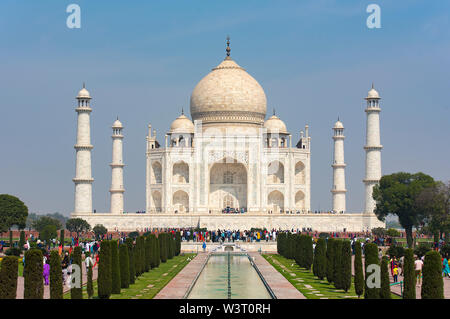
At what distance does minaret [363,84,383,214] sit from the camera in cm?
4388

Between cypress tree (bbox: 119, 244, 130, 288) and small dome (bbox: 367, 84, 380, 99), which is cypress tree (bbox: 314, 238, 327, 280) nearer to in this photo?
cypress tree (bbox: 119, 244, 130, 288)

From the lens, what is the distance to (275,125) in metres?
48.0

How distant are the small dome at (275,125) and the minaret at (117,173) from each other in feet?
29.9

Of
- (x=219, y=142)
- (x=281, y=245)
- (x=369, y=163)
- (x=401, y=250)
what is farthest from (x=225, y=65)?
(x=401, y=250)

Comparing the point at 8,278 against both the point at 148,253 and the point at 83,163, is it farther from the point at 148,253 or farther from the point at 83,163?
the point at 83,163

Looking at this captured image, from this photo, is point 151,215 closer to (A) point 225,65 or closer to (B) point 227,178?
(B) point 227,178

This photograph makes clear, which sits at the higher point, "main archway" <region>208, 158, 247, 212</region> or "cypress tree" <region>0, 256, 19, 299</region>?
"main archway" <region>208, 158, 247, 212</region>

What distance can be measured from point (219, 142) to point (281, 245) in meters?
16.8

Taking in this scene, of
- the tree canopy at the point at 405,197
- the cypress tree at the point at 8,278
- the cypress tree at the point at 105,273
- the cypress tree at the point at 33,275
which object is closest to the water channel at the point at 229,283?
the cypress tree at the point at 105,273

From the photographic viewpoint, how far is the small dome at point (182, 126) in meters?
47.2

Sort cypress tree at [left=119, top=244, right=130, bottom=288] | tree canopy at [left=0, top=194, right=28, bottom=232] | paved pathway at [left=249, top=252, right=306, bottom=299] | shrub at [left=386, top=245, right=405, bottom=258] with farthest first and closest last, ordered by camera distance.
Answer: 1. tree canopy at [left=0, top=194, right=28, bottom=232]
2. shrub at [left=386, top=245, right=405, bottom=258]
3. cypress tree at [left=119, top=244, right=130, bottom=288]
4. paved pathway at [left=249, top=252, right=306, bottom=299]


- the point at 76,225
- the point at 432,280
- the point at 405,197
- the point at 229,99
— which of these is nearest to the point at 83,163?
the point at 76,225

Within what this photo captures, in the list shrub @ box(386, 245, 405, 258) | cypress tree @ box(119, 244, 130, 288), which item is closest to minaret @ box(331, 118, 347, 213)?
shrub @ box(386, 245, 405, 258)

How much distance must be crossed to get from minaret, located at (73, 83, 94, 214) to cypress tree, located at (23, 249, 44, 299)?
99.4ft
